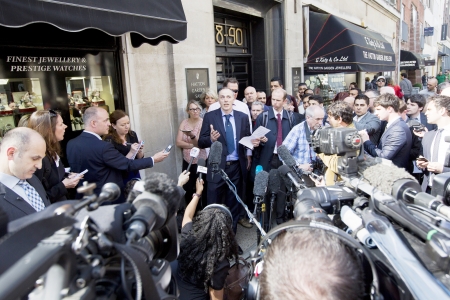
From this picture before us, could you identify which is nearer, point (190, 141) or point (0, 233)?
point (0, 233)

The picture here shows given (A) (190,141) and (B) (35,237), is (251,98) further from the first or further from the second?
(B) (35,237)

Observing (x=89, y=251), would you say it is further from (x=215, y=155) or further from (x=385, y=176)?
(x=215, y=155)

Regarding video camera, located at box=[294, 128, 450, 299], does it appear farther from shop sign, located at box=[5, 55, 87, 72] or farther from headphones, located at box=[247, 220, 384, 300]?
shop sign, located at box=[5, 55, 87, 72]

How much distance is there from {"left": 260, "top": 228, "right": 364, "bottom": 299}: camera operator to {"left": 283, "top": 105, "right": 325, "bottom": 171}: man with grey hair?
3061 millimetres

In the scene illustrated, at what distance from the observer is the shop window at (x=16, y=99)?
3465 mm

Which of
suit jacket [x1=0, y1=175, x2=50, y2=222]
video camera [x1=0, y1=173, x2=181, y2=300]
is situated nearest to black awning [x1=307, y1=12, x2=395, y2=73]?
suit jacket [x1=0, y1=175, x2=50, y2=222]

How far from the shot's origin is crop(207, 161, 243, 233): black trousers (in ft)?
13.6

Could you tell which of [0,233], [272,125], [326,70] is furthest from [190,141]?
[326,70]

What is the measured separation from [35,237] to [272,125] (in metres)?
3.91

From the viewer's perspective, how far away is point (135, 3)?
142 inches

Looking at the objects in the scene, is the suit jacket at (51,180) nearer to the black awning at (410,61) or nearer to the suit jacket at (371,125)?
the suit jacket at (371,125)

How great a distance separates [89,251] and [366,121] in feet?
14.1

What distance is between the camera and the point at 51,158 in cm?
285

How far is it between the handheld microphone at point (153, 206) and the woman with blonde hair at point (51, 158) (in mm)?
2016
